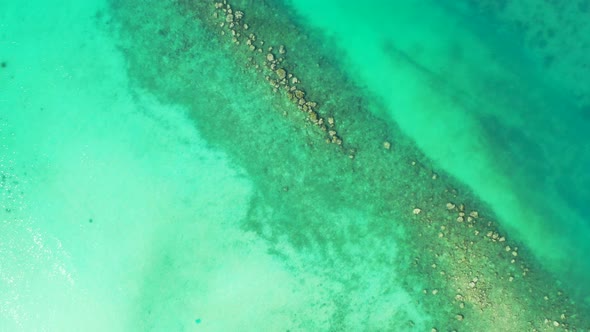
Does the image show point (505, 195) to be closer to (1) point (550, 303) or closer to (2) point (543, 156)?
(2) point (543, 156)

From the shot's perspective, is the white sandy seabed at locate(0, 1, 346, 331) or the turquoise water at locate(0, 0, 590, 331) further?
the white sandy seabed at locate(0, 1, 346, 331)

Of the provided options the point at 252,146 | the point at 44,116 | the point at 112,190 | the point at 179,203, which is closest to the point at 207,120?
the point at 252,146

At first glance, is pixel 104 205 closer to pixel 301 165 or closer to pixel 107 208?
pixel 107 208

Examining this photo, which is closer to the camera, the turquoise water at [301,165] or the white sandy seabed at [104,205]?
the turquoise water at [301,165]

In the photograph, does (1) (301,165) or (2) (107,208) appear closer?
(1) (301,165)

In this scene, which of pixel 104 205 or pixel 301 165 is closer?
pixel 301 165

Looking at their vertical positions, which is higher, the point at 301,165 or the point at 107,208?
the point at 301,165

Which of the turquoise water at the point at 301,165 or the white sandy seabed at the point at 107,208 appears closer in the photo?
the turquoise water at the point at 301,165

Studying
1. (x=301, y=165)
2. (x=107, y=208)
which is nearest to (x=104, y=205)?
(x=107, y=208)
